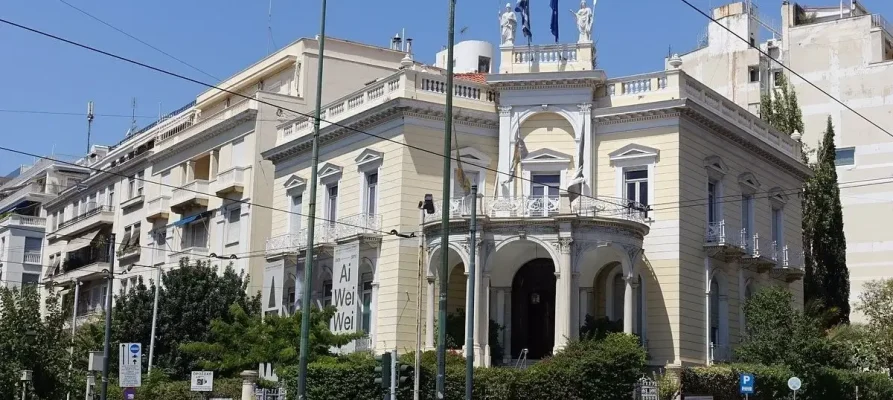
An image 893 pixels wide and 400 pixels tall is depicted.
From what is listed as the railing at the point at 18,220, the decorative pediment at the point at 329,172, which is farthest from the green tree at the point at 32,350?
Answer: the railing at the point at 18,220

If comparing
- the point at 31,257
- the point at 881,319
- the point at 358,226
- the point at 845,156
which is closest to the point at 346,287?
the point at 358,226

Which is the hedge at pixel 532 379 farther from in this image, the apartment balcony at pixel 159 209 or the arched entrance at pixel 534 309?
the apartment balcony at pixel 159 209

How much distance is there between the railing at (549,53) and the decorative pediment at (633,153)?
10.7ft

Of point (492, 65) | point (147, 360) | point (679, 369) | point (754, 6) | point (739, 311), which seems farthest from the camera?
point (754, 6)

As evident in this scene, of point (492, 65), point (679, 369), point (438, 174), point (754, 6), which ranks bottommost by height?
point (679, 369)

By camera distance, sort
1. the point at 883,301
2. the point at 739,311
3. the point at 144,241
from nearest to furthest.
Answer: the point at 739,311 < the point at 883,301 < the point at 144,241

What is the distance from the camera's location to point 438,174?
38094 millimetres

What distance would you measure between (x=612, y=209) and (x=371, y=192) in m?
8.25

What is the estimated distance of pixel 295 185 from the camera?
4334cm

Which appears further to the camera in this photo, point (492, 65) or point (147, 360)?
point (492, 65)

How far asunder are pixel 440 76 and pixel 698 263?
9.97 m

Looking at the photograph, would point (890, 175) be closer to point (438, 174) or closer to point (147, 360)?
point (438, 174)

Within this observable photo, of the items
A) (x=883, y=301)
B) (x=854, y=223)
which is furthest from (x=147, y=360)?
(x=854, y=223)

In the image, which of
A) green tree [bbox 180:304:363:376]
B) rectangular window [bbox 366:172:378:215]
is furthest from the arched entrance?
green tree [bbox 180:304:363:376]
